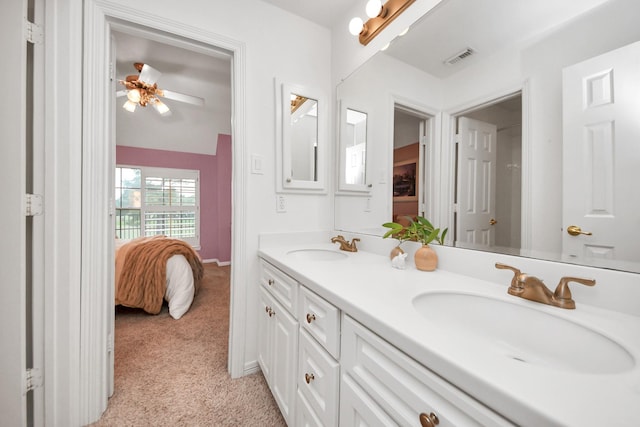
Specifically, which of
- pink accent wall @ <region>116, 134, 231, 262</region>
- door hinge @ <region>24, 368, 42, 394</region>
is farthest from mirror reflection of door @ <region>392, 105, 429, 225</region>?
pink accent wall @ <region>116, 134, 231, 262</region>

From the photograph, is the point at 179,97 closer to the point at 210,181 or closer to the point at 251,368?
the point at 210,181

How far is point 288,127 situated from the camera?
5.47 ft

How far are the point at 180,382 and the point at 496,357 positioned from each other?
1.75 m

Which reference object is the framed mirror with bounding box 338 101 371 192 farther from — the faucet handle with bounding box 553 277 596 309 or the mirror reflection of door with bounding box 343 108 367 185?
the faucet handle with bounding box 553 277 596 309

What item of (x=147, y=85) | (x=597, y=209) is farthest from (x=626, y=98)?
(x=147, y=85)

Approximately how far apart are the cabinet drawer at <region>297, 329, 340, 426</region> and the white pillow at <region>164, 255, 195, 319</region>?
6.38 ft

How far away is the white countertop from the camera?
328mm

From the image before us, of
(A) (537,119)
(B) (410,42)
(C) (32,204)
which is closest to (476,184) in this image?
(A) (537,119)

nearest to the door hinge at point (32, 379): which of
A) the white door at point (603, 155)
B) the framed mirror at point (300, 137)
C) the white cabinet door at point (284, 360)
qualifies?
the white cabinet door at point (284, 360)

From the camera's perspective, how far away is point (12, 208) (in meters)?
1.00

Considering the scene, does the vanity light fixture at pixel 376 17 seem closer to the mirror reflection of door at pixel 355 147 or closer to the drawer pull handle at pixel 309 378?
the mirror reflection of door at pixel 355 147

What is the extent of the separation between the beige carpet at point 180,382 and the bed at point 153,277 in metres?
0.16

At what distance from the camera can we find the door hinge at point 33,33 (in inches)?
41.3

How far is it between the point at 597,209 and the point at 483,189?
0.33 m
